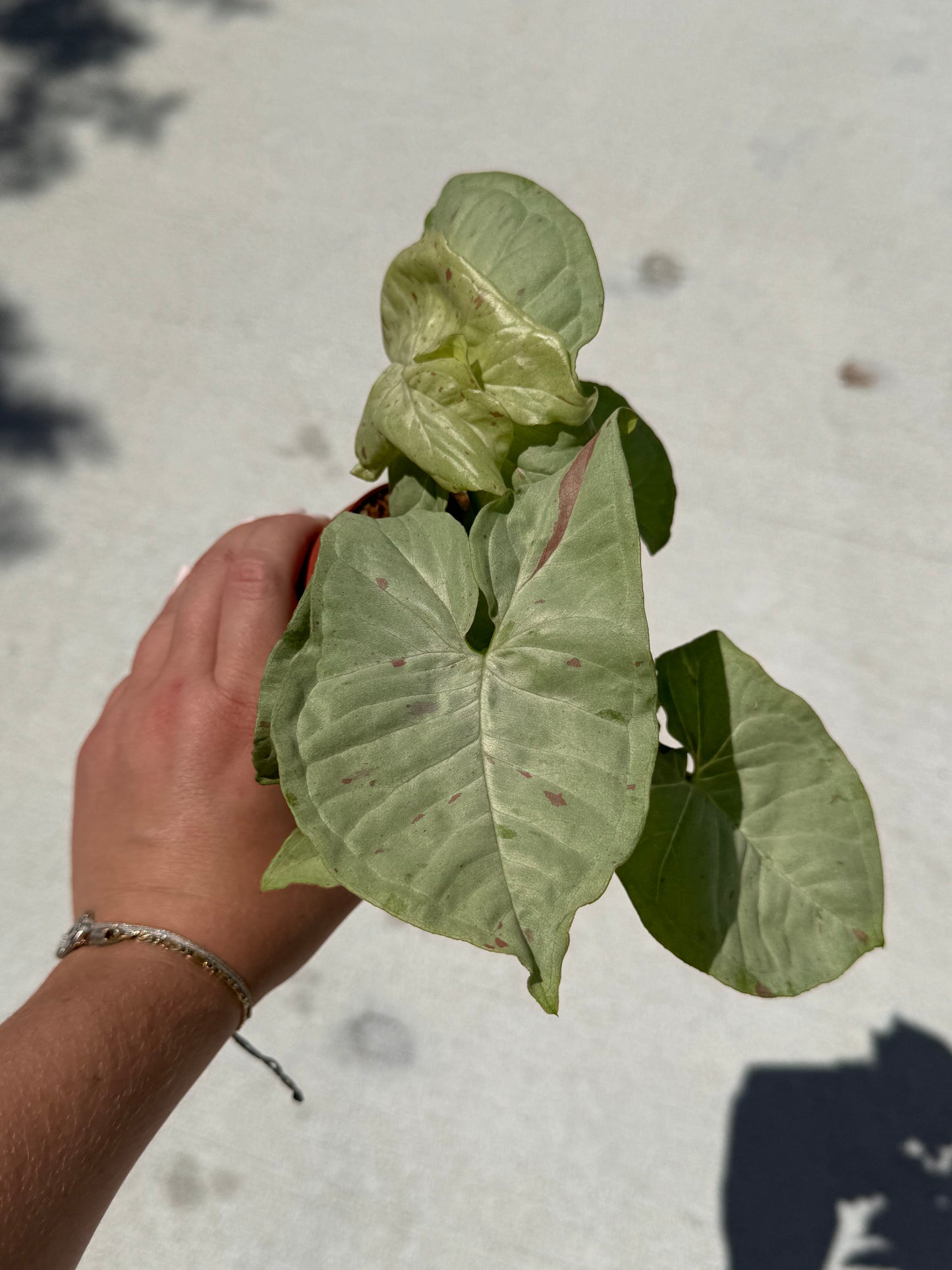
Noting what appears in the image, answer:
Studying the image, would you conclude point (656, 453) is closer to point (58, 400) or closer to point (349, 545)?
point (349, 545)

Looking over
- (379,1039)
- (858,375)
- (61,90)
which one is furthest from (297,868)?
(61,90)

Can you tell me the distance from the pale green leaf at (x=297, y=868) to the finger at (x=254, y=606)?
213 mm

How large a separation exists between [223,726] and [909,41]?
175 cm

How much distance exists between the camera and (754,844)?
60cm

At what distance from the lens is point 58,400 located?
1425 millimetres

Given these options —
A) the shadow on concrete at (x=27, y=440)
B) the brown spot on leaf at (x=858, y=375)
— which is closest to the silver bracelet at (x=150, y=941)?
the shadow on concrete at (x=27, y=440)

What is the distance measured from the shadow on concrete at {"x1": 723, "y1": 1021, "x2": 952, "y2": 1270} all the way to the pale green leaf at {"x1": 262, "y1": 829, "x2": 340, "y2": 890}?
71 cm

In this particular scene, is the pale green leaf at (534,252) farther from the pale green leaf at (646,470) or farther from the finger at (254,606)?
the finger at (254,606)

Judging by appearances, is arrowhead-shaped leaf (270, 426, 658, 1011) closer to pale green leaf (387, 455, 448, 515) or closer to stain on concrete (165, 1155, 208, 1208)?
pale green leaf (387, 455, 448, 515)

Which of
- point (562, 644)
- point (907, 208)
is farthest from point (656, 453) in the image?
point (907, 208)

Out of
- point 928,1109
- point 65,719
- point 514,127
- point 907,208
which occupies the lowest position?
point 928,1109

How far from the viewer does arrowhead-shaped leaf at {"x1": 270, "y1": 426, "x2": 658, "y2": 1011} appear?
42 centimetres

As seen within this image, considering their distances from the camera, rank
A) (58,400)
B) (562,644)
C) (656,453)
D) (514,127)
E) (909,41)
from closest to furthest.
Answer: (562,644) < (656,453) < (58,400) < (514,127) < (909,41)

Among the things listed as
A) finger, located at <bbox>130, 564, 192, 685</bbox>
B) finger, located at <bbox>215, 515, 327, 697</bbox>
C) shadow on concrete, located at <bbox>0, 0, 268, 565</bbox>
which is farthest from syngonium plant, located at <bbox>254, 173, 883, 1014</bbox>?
shadow on concrete, located at <bbox>0, 0, 268, 565</bbox>
